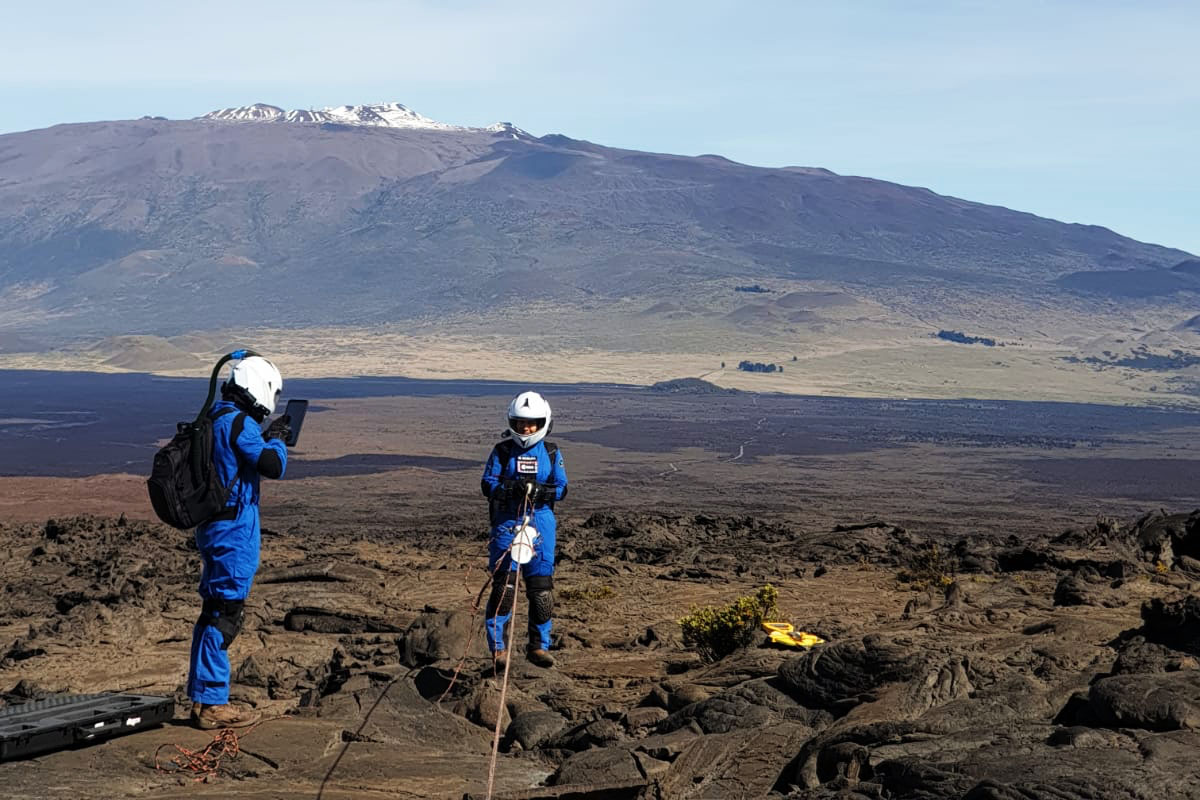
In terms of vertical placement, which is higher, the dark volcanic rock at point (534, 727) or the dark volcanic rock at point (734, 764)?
the dark volcanic rock at point (734, 764)

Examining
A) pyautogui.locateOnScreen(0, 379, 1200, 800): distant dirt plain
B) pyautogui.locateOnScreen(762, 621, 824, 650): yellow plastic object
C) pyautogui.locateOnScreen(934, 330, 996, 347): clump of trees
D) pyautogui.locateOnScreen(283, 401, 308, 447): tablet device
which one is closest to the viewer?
pyautogui.locateOnScreen(0, 379, 1200, 800): distant dirt plain

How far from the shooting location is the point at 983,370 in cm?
9231

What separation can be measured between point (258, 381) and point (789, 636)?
148 inches

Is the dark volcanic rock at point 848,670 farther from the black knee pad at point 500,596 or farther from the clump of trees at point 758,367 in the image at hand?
the clump of trees at point 758,367

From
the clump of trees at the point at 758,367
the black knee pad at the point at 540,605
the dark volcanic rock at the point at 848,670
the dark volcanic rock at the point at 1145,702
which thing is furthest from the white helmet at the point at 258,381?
the clump of trees at the point at 758,367

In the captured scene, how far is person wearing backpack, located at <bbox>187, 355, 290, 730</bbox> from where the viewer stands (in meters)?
6.61

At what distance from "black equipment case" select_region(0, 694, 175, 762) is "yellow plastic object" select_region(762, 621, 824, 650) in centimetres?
368

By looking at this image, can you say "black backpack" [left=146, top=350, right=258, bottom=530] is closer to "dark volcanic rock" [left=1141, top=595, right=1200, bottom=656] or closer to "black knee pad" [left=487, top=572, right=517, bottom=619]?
"black knee pad" [left=487, top=572, right=517, bottom=619]

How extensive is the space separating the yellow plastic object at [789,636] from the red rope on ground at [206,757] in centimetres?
357

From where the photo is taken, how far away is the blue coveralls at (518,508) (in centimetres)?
823

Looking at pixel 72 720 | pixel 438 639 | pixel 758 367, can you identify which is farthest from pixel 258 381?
pixel 758 367

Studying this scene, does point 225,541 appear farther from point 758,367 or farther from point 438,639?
point 758,367

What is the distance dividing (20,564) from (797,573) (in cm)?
802

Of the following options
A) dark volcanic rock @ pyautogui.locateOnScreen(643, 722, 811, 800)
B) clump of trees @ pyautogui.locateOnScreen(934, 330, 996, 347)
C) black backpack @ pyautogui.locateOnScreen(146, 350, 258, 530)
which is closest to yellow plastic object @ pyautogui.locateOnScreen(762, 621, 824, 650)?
dark volcanic rock @ pyautogui.locateOnScreen(643, 722, 811, 800)
